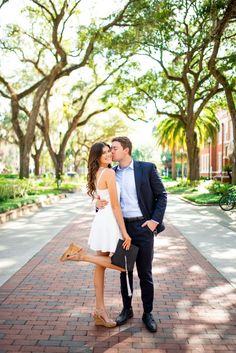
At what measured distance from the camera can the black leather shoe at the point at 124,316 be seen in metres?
4.64

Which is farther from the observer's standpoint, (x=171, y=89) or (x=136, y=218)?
(x=171, y=89)

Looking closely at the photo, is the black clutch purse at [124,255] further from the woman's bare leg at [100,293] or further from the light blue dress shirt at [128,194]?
the light blue dress shirt at [128,194]

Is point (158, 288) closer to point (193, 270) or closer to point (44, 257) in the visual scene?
point (193, 270)

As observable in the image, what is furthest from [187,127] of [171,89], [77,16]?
[77,16]

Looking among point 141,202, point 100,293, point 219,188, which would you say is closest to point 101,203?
point 141,202

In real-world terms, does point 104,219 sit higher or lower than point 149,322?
higher

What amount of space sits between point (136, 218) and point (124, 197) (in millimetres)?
240

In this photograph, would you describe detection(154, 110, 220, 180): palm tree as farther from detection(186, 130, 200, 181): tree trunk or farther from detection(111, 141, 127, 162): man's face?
detection(111, 141, 127, 162): man's face

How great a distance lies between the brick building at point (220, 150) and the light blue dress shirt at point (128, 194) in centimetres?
3694

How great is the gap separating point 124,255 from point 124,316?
0.75 metres

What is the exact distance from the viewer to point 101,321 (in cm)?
456

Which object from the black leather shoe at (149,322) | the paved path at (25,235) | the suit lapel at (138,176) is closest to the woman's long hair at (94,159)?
the suit lapel at (138,176)

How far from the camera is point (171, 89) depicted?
31766 mm

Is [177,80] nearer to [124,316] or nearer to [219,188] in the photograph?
[219,188]
